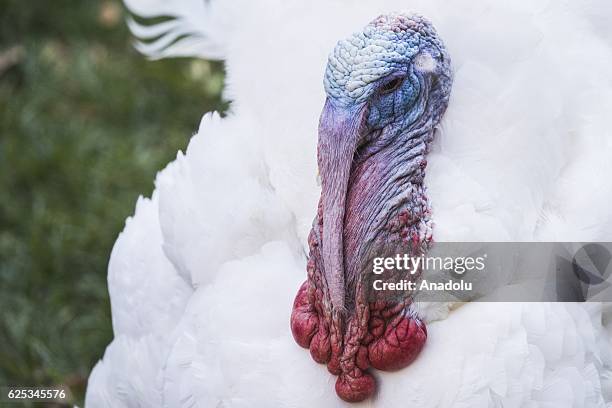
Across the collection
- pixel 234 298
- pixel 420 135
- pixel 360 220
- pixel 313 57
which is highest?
pixel 313 57

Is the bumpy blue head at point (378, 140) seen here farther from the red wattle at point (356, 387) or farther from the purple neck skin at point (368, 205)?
the red wattle at point (356, 387)

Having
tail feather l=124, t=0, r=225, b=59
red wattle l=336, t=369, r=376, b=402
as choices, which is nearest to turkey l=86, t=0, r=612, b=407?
red wattle l=336, t=369, r=376, b=402

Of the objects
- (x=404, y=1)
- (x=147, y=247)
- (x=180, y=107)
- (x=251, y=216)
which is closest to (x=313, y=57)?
(x=404, y=1)

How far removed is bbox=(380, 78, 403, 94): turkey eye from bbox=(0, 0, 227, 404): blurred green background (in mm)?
2120

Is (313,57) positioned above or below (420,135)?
above

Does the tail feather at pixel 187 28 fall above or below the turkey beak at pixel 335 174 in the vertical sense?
above

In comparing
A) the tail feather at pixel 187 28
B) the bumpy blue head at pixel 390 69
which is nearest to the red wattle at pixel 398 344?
the bumpy blue head at pixel 390 69

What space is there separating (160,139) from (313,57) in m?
2.63

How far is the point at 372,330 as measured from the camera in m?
2.53

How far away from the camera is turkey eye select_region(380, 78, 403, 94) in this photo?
2.43 metres

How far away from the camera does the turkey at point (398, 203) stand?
2432 mm

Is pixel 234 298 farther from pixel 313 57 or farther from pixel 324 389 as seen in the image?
pixel 313 57

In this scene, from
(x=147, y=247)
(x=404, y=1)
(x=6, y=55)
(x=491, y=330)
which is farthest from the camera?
(x=6, y=55)

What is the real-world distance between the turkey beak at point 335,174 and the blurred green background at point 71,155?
183cm
